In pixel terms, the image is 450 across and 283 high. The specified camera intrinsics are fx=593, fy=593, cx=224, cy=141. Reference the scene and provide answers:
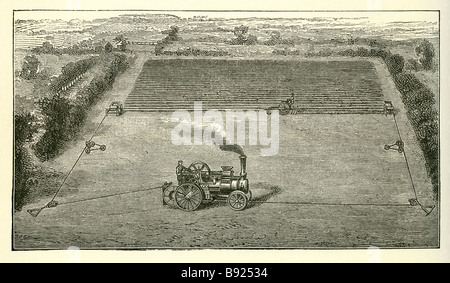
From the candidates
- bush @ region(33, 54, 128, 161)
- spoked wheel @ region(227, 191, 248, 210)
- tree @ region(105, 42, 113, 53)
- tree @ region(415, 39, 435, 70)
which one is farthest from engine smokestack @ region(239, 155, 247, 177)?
tree @ region(415, 39, 435, 70)

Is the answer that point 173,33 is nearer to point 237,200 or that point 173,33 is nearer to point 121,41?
point 121,41

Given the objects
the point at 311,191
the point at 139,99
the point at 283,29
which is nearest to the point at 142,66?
the point at 139,99

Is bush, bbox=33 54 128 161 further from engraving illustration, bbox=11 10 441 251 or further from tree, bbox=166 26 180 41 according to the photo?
tree, bbox=166 26 180 41

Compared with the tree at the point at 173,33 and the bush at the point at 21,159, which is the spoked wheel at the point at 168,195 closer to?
the bush at the point at 21,159

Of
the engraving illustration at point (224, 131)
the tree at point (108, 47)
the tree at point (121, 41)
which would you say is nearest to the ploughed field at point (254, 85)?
the engraving illustration at point (224, 131)

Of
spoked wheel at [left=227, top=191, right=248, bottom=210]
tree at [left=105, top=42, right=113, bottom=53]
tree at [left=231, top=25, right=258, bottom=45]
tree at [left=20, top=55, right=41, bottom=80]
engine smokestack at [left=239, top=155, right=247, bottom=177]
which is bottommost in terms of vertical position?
spoked wheel at [left=227, top=191, right=248, bottom=210]

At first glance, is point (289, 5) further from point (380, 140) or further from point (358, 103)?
point (380, 140)
